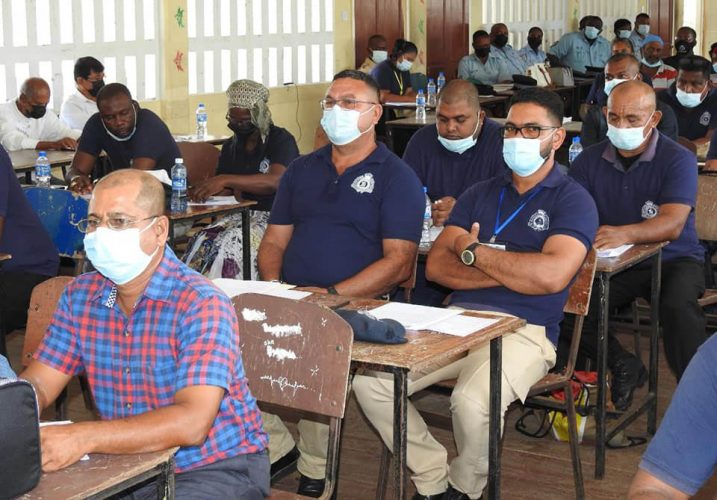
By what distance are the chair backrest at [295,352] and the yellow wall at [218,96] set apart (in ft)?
24.6

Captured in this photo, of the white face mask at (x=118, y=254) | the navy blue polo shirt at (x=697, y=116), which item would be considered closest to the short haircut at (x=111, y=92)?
the navy blue polo shirt at (x=697, y=116)

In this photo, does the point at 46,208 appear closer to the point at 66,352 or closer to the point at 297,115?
the point at 66,352

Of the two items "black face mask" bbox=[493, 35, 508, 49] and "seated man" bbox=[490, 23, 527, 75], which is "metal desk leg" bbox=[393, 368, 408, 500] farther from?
"black face mask" bbox=[493, 35, 508, 49]

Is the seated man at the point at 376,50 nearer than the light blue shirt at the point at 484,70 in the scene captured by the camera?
Yes

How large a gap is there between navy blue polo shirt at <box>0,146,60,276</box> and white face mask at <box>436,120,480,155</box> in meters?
1.70

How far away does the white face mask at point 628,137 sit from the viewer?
4590mm

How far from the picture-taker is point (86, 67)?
8617 mm

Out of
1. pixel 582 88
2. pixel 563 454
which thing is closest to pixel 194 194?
pixel 563 454

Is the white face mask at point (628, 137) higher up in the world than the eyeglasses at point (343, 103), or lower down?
lower down

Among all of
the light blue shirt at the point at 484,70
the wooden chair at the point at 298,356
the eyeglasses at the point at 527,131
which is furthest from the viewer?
the light blue shirt at the point at 484,70

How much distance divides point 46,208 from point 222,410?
2588mm

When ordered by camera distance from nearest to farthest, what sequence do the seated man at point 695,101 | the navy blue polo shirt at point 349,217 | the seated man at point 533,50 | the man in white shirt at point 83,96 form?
the navy blue polo shirt at point 349,217
the seated man at point 695,101
the man in white shirt at point 83,96
the seated man at point 533,50

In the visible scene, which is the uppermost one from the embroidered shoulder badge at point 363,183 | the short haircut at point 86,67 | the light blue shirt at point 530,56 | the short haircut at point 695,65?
the light blue shirt at point 530,56

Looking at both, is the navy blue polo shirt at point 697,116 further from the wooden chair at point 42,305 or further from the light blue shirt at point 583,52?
the light blue shirt at point 583,52
